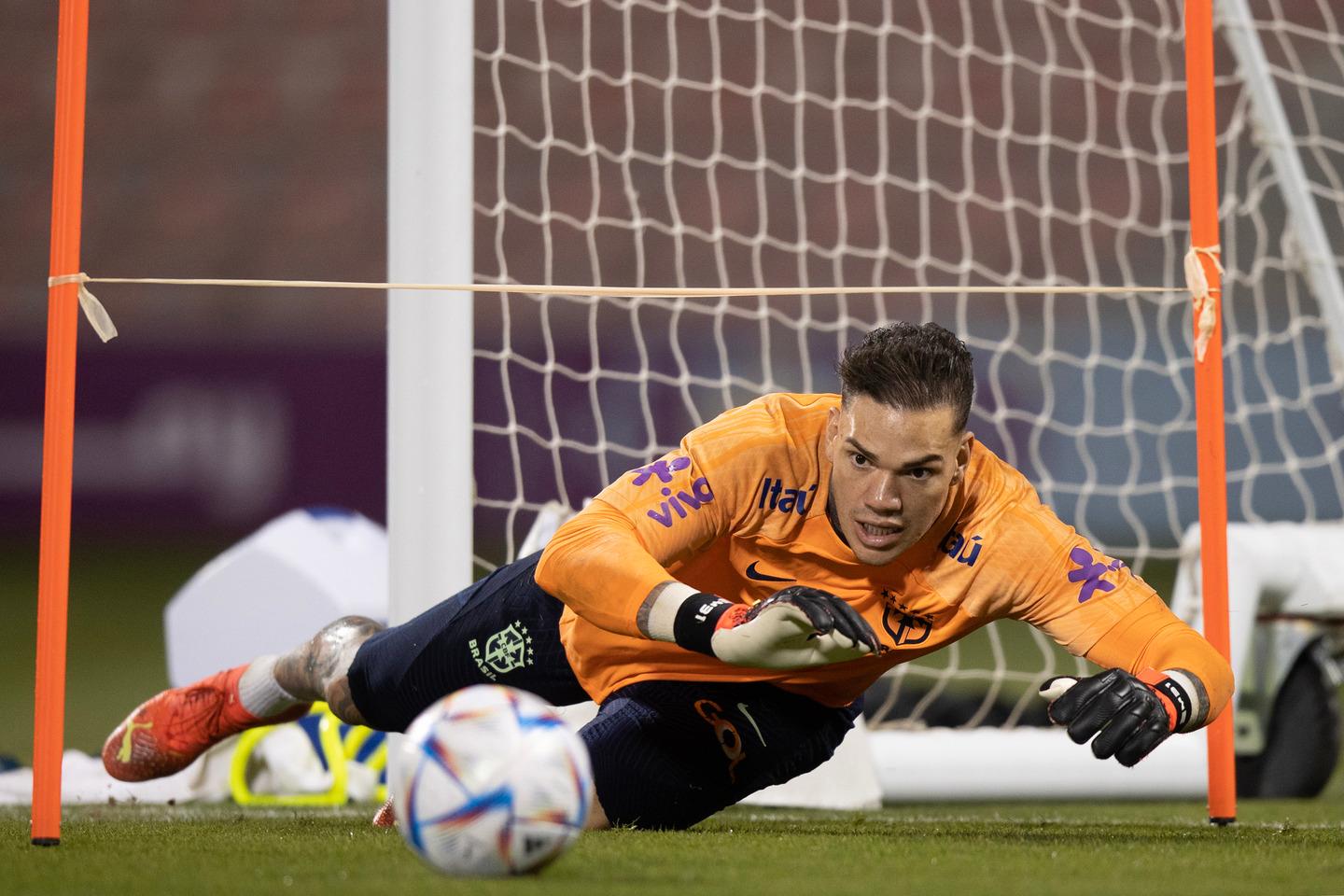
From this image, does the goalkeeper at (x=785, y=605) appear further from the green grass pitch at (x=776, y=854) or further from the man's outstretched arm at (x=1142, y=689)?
the green grass pitch at (x=776, y=854)

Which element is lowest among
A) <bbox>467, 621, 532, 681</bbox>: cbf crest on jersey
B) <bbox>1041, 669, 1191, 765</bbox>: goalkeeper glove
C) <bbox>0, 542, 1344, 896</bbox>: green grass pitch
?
<bbox>0, 542, 1344, 896</bbox>: green grass pitch

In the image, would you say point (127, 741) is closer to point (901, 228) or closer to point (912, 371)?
point (912, 371)

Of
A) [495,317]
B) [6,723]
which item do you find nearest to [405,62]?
[6,723]

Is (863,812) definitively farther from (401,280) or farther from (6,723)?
(6,723)

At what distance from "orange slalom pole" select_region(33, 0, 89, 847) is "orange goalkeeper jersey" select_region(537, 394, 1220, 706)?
76cm

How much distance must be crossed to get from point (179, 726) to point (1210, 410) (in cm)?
213

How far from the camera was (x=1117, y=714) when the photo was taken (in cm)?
263

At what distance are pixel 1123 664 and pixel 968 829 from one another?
2.05ft

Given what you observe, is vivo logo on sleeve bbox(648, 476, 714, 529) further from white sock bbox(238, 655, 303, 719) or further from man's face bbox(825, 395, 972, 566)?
white sock bbox(238, 655, 303, 719)

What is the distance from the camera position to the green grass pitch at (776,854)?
231cm

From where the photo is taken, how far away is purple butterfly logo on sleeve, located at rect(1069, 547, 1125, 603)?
9.59 ft

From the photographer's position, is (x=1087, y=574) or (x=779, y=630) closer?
(x=779, y=630)

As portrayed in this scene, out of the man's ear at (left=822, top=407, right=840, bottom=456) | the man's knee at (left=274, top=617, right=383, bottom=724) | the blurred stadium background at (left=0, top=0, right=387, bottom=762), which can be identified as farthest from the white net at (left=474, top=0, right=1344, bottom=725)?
the man's ear at (left=822, top=407, right=840, bottom=456)

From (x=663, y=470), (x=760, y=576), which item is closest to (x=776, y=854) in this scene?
(x=760, y=576)
